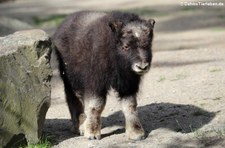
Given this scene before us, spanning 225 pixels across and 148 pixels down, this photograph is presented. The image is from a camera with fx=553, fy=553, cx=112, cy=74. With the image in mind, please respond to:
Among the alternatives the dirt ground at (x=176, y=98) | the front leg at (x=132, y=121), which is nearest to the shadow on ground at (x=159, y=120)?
the dirt ground at (x=176, y=98)

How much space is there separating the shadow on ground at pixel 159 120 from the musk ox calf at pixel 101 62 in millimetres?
351

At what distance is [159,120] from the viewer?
7.95 meters

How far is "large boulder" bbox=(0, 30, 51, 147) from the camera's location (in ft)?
21.4

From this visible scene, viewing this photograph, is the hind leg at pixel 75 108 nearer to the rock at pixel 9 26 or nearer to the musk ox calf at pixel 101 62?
the musk ox calf at pixel 101 62

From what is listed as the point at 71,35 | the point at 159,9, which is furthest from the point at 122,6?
the point at 71,35

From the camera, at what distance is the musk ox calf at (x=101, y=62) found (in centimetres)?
677

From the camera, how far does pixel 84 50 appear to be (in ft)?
23.9

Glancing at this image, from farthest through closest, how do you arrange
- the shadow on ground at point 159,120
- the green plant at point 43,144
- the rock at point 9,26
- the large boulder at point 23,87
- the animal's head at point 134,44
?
the rock at point 9,26 < the shadow on ground at point 159,120 < the green plant at point 43,144 < the animal's head at point 134,44 < the large boulder at point 23,87

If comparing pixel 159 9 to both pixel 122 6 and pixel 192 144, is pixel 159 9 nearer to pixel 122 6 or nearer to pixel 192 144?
pixel 122 6

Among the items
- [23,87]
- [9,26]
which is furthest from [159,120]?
[9,26]

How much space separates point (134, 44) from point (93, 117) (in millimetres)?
1154

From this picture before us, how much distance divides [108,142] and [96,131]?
255mm

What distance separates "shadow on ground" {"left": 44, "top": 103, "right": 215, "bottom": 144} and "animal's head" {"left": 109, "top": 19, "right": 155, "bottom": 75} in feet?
3.68

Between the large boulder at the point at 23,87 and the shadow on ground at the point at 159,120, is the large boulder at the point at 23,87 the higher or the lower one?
the higher one
